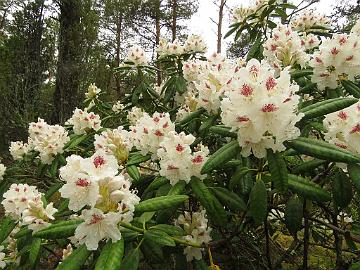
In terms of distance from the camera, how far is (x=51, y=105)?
9172 millimetres

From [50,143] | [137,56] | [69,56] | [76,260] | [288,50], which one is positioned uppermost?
[69,56]

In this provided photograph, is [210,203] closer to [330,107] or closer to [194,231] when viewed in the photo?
[194,231]

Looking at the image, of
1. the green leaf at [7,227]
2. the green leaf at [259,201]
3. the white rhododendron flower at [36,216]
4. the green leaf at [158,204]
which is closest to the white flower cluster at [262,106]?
the green leaf at [259,201]

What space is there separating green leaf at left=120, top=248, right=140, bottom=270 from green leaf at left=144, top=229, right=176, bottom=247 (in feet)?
0.24

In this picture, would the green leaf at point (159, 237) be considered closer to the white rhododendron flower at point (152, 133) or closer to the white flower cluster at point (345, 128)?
the white rhododendron flower at point (152, 133)

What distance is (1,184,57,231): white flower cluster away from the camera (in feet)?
5.69

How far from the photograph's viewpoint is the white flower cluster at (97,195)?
123 cm

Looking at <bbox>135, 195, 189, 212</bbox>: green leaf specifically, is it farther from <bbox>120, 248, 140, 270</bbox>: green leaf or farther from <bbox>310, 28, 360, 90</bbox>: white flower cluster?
<bbox>310, 28, 360, 90</bbox>: white flower cluster

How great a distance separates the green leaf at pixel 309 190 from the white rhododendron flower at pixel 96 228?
700 millimetres

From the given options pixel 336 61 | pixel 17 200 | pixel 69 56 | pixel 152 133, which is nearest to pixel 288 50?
pixel 336 61

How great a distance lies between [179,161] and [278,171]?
474mm

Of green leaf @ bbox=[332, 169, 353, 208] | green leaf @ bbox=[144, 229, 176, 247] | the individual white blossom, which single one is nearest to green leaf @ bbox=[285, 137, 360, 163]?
green leaf @ bbox=[332, 169, 353, 208]

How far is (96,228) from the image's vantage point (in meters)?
1.28

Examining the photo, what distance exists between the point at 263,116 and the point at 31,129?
2.49m
